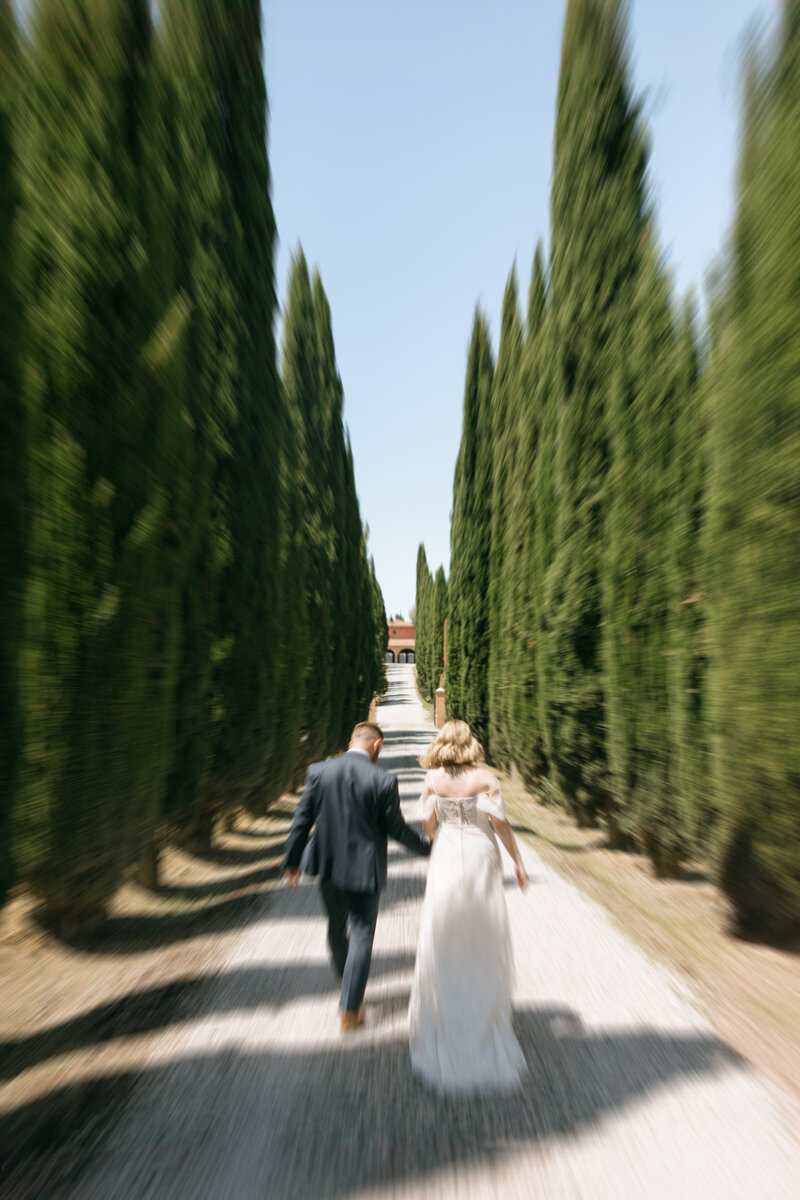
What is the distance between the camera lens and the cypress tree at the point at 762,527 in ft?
13.1

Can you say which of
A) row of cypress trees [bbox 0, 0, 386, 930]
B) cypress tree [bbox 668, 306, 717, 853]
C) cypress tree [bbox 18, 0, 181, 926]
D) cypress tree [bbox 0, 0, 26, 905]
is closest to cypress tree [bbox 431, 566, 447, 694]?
row of cypress trees [bbox 0, 0, 386, 930]

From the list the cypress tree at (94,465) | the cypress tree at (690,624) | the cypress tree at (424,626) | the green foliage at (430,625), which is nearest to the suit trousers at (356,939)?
the cypress tree at (94,465)

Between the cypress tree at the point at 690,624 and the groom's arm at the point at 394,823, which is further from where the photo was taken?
the cypress tree at the point at 690,624

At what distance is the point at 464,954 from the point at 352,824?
87cm

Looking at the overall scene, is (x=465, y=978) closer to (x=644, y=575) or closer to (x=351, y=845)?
(x=351, y=845)

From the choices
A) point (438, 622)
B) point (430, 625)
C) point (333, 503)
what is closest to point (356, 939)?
point (333, 503)

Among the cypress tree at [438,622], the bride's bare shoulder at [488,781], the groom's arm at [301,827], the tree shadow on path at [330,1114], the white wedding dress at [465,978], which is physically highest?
the cypress tree at [438,622]

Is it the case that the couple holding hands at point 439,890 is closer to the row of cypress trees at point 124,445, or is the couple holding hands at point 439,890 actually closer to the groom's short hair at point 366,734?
the groom's short hair at point 366,734

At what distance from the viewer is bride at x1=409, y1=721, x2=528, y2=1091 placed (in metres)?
3.17

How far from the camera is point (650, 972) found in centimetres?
434

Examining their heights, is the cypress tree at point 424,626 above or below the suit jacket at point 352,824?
above

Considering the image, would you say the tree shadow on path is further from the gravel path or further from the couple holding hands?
the couple holding hands

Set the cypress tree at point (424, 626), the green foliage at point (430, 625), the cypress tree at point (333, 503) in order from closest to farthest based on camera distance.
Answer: the cypress tree at point (333, 503) → the green foliage at point (430, 625) → the cypress tree at point (424, 626)

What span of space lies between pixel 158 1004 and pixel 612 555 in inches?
215
